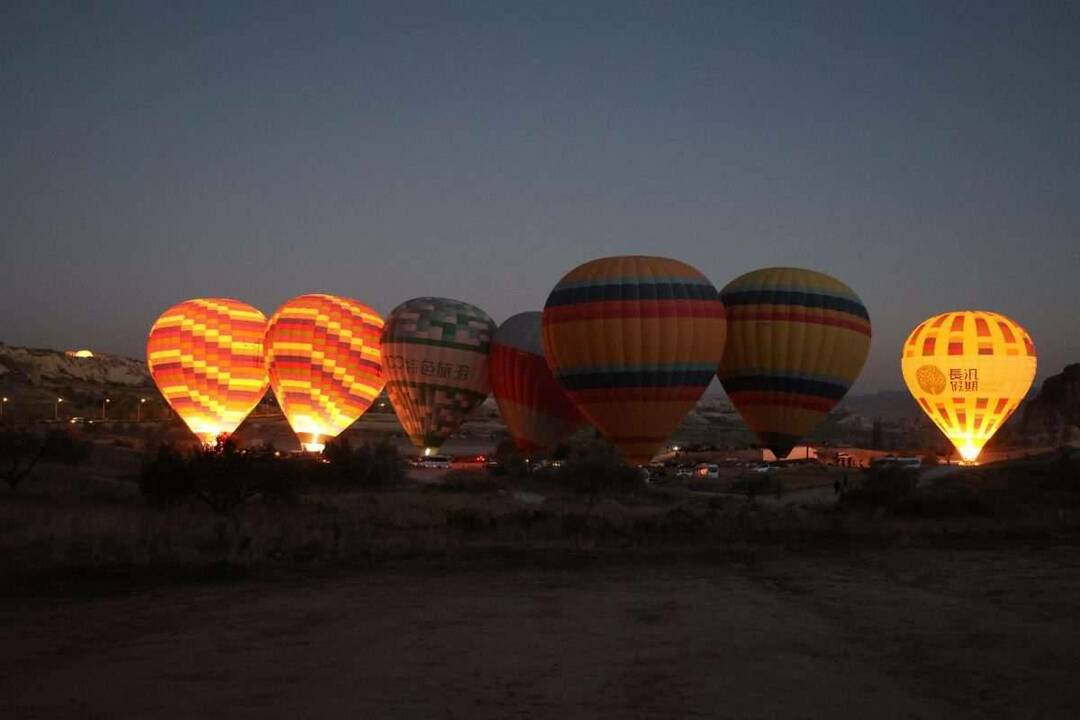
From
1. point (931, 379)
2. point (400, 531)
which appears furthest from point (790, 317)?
point (931, 379)

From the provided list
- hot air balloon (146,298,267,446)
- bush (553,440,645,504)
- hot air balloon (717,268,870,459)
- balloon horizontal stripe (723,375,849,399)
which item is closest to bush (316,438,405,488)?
hot air balloon (146,298,267,446)

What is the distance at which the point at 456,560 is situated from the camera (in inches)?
575

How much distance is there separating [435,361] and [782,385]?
11.6 meters

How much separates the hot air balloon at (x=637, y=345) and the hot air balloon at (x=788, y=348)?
1621mm

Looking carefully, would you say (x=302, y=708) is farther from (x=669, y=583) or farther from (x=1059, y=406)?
(x=1059, y=406)

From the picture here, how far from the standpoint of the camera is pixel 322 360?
115 feet

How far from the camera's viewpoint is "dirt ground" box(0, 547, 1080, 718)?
7180 millimetres

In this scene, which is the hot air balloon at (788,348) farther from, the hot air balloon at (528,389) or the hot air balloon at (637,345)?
the hot air balloon at (528,389)

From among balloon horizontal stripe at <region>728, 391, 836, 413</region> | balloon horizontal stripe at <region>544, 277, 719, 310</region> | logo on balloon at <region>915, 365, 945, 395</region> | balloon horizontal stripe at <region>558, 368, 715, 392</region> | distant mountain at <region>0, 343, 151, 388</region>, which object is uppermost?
distant mountain at <region>0, 343, 151, 388</region>

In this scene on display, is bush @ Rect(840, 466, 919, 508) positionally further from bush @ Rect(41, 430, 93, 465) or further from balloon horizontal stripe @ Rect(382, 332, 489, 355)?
bush @ Rect(41, 430, 93, 465)

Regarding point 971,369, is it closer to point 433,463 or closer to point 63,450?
point 433,463

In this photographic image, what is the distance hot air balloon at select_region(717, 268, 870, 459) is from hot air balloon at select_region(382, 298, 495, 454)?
900cm

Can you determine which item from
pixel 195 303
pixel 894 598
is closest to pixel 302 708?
pixel 894 598

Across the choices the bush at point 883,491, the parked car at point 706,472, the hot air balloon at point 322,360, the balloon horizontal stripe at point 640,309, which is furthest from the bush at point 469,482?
the bush at point 883,491
